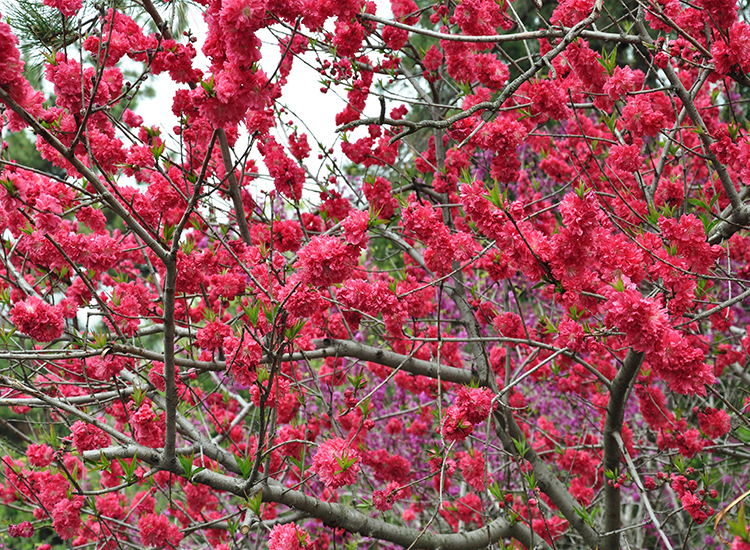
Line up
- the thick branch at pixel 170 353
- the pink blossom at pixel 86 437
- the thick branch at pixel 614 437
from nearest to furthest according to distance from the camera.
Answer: the thick branch at pixel 170 353, the pink blossom at pixel 86 437, the thick branch at pixel 614 437

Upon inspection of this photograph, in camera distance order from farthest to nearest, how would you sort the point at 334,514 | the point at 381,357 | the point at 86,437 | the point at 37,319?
the point at 381,357, the point at 334,514, the point at 86,437, the point at 37,319

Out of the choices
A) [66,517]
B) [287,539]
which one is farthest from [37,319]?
[287,539]

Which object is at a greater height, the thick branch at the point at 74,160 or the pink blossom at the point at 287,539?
the thick branch at the point at 74,160

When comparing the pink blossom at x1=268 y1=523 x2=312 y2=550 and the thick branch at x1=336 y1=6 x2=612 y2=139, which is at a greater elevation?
the thick branch at x1=336 y1=6 x2=612 y2=139

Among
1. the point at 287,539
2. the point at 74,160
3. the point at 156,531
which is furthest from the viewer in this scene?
the point at 156,531

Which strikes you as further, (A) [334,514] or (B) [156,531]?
(B) [156,531]

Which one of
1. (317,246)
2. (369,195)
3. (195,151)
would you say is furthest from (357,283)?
(195,151)

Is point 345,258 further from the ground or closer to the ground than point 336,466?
further from the ground

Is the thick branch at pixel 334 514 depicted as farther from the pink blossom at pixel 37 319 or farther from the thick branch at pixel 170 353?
the pink blossom at pixel 37 319

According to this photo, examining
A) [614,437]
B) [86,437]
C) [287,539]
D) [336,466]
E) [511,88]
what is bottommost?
[287,539]

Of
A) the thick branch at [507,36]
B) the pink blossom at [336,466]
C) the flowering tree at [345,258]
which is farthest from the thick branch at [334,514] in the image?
the thick branch at [507,36]

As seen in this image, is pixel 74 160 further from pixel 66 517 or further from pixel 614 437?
pixel 614 437

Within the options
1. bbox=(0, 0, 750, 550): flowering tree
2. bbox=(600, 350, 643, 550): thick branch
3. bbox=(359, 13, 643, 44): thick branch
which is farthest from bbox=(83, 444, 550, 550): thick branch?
bbox=(359, 13, 643, 44): thick branch

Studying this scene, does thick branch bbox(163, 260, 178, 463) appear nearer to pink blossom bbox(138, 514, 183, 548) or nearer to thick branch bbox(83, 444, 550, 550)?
thick branch bbox(83, 444, 550, 550)
